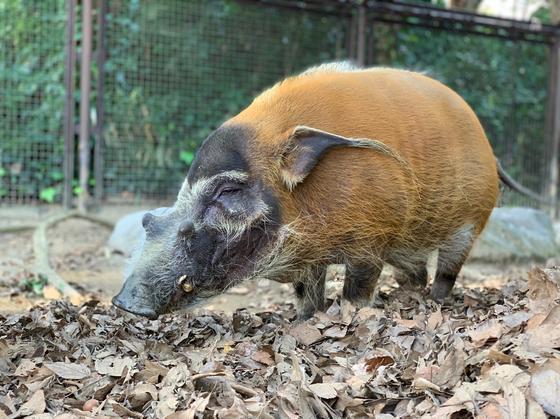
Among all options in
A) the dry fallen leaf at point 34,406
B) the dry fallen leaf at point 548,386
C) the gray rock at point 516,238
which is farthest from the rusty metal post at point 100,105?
the dry fallen leaf at point 548,386

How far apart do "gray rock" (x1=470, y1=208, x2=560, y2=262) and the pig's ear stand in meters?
4.34

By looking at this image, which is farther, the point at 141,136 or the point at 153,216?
the point at 141,136

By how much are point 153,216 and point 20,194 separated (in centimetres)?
513

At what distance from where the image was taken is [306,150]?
10.9ft

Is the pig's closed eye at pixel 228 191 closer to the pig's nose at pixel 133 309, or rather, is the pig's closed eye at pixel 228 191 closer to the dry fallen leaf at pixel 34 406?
the pig's nose at pixel 133 309

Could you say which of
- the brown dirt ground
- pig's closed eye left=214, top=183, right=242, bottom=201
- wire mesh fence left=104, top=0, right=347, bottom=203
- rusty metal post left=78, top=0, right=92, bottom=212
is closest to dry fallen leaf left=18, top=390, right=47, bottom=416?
pig's closed eye left=214, top=183, right=242, bottom=201

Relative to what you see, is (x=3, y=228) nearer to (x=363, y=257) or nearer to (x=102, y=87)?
(x=102, y=87)

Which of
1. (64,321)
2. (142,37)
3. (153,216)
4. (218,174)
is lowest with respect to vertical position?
(64,321)

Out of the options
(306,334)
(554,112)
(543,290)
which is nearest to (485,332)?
(543,290)

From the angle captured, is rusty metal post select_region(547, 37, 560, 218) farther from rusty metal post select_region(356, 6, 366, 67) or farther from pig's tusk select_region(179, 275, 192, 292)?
pig's tusk select_region(179, 275, 192, 292)

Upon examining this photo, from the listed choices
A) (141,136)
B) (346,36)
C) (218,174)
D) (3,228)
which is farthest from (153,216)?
(346,36)

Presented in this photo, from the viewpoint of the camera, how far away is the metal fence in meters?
7.96

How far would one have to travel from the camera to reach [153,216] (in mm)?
3455

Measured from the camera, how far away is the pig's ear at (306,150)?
3316 mm
